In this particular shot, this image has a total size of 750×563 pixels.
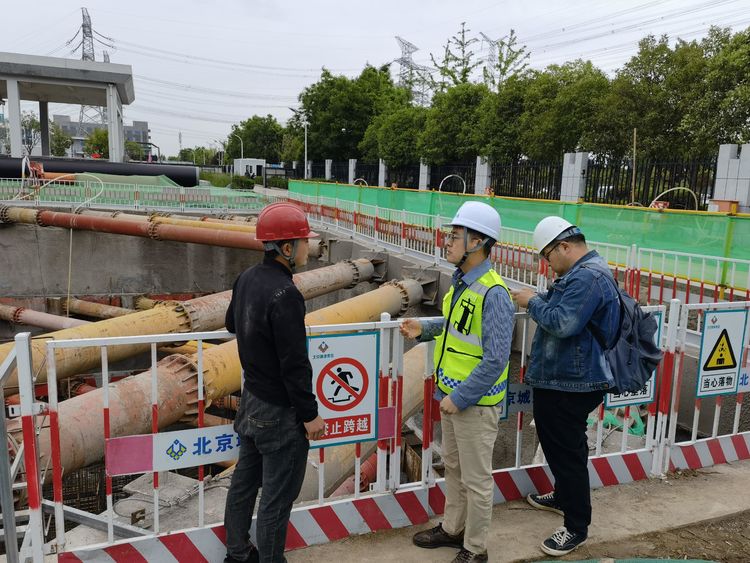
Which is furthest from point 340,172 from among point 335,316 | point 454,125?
point 335,316

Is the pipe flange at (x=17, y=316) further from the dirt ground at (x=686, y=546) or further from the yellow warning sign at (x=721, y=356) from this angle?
the yellow warning sign at (x=721, y=356)

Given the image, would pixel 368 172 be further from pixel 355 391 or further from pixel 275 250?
pixel 275 250

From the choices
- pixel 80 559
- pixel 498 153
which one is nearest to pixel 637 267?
pixel 80 559

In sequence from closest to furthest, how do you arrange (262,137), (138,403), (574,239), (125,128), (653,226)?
(574,239) < (138,403) < (653,226) < (262,137) < (125,128)

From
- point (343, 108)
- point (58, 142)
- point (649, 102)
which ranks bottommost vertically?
point (649, 102)

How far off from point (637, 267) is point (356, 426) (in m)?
6.00

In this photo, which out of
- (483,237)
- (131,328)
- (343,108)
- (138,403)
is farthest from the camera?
(343,108)

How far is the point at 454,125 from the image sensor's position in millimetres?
26844

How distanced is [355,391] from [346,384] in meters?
0.07

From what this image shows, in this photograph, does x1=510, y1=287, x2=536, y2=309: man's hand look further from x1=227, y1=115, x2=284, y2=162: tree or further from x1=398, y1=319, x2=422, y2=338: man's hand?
x1=227, y1=115, x2=284, y2=162: tree

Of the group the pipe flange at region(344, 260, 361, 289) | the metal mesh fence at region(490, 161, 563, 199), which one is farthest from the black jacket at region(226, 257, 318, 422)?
the metal mesh fence at region(490, 161, 563, 199)

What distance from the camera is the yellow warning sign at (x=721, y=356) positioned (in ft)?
13.8

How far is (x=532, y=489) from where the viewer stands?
386 cm

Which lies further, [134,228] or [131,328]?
[134,228]
